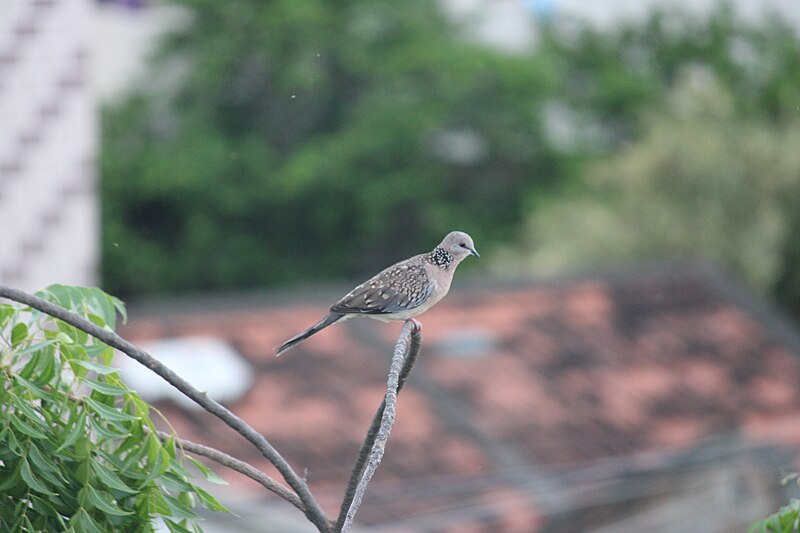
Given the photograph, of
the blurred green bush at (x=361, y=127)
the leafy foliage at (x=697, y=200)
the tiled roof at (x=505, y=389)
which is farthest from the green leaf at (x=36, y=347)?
the blurred green bush at (x=361, y=127)

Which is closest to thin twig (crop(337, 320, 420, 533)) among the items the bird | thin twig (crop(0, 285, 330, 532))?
the bird

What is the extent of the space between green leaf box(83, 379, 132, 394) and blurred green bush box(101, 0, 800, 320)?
2883 centimetres

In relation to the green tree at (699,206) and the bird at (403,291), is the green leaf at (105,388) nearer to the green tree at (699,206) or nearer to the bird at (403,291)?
the bird at (403,291)

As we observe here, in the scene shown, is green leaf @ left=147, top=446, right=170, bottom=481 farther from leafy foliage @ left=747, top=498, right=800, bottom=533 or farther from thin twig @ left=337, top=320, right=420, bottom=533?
leafy foliage @ left=747, top=498, right=800, bottom=533

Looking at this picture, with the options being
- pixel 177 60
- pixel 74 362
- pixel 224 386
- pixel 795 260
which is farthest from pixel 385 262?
pixel 74 362

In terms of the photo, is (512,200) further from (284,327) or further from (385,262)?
(284,327)

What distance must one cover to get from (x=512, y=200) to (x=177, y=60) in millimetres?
11212

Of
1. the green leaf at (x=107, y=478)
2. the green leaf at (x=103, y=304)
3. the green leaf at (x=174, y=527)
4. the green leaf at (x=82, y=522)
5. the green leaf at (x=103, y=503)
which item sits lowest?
the green leaf at (x=82, y=522)

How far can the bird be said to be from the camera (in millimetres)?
2510

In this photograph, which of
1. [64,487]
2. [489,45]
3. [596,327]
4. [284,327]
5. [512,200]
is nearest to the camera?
[64,487]

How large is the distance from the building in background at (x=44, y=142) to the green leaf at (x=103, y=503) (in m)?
5.43

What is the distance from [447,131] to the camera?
3541 cm

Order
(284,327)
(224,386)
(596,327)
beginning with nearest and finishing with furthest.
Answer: (224,386), (284,327), (596,327)

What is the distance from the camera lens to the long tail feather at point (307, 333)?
244cm
